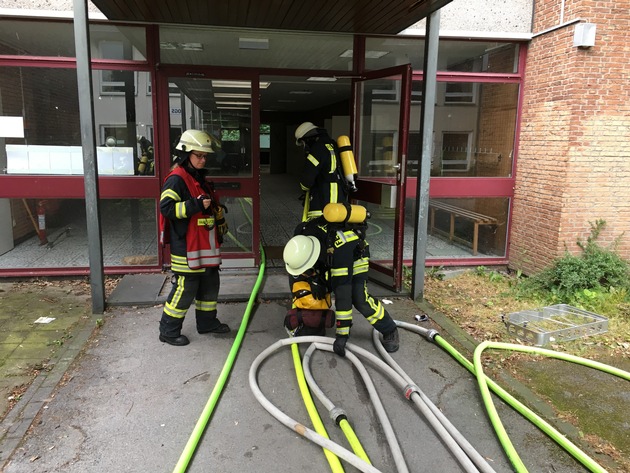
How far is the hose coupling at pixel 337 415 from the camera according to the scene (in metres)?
3.24

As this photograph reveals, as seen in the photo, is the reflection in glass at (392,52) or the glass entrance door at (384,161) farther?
the reflection in glass at (392,52)

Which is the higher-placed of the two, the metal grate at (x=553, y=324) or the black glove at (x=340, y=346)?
the black glove at (x=340, y=346)

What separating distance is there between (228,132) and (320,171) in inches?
94.5

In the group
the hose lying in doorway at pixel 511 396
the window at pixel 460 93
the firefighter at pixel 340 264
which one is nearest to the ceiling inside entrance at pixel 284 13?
the window at pixel 460 93

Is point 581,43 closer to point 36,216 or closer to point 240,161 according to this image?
point 240,161

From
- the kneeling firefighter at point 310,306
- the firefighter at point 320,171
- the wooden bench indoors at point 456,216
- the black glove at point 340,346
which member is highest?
the firefighter at point 320,171

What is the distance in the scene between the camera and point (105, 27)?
5.98 metres

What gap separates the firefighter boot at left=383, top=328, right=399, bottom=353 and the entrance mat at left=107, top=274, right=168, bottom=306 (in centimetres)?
256

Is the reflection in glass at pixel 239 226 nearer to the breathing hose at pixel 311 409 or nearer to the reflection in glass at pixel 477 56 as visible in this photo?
the breathing hose at pixel 311 409

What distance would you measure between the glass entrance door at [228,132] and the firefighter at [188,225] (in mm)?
1719

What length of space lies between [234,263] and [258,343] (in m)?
2.25

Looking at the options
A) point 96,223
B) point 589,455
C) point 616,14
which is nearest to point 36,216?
point 96,223

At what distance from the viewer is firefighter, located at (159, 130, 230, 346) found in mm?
4156

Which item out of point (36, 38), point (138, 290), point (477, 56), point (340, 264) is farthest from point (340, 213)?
point (36, 38)
